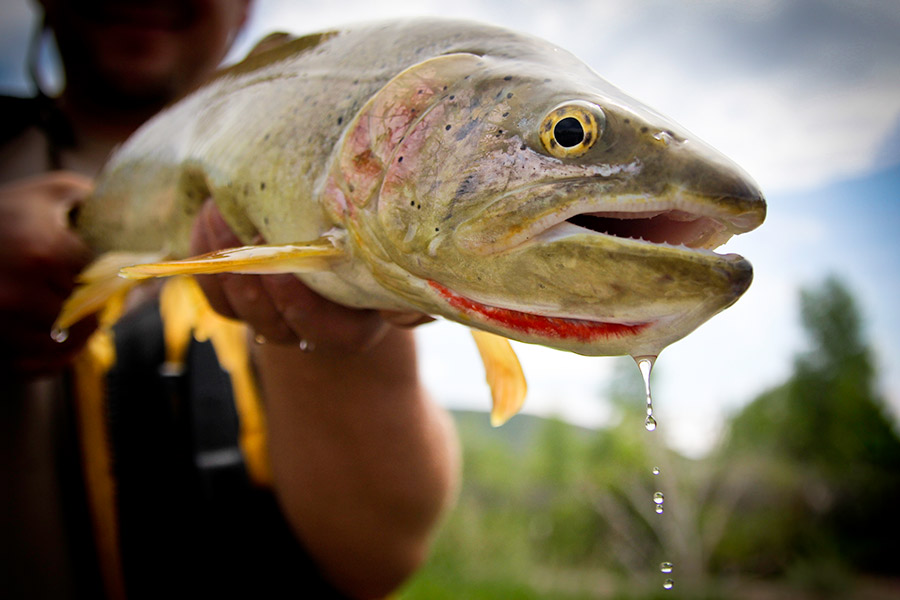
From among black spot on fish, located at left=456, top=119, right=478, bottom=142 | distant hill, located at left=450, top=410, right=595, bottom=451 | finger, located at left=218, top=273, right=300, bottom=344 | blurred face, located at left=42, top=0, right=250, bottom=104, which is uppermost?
blurred face, located at left=42, top=0, right=250, bottom=104

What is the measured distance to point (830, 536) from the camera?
51.0ft

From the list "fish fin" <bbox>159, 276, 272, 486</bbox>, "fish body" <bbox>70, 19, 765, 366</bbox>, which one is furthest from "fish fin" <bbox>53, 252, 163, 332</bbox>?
"fish body" <bbox>70, 19, 765, 366</bbox>

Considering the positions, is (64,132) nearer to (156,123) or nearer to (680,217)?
(156,123)

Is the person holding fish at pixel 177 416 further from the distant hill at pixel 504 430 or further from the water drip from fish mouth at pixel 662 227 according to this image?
the distant hill at pixel 504 430

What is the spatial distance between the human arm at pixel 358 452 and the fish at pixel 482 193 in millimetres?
413

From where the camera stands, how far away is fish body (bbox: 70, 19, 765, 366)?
732 mm

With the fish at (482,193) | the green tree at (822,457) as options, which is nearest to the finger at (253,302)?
the fish at (482,193)

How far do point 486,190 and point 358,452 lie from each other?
1246mm

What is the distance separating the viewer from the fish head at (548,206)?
0.72m

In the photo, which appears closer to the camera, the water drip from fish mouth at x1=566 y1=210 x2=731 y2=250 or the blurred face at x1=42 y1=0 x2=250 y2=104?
the water drip from fish mouth at x1=566 y1=210 x2=731 y2=250

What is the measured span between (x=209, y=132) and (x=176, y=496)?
156cm

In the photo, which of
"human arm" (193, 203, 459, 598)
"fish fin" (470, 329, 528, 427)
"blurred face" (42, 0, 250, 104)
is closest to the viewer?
"fish fin" (470, 329, 528, 427)

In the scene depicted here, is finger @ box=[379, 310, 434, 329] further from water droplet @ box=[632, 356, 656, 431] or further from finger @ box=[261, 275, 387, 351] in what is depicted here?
water droplet @ box=[632, 356, 656, 431]

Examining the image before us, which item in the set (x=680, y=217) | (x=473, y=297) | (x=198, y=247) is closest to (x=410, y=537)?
(x=198, y=247)
